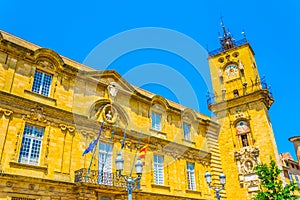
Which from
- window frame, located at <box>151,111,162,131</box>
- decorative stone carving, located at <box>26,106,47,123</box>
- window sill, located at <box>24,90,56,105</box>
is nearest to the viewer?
decorative stone carving, located at <box>26,106,47,123</box>

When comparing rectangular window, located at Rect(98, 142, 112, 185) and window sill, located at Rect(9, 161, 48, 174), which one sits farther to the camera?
rectangular window, located at Rect(98, 142, 112, 185)

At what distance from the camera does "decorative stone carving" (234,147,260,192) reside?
869 inches

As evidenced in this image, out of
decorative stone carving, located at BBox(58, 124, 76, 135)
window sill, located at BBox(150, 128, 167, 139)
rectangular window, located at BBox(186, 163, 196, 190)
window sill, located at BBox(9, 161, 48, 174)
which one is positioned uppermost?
window sill, located at BBox(150, 128, 167, 139)

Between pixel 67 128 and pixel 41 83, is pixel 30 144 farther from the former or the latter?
pixel 41 83

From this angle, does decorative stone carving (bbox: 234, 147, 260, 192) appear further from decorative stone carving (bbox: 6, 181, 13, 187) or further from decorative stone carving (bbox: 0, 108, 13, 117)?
decorative stone carving (bbox: 0, 108, 13, 117)

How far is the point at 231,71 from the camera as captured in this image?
27641 millimetres

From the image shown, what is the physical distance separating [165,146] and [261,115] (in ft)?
30.5

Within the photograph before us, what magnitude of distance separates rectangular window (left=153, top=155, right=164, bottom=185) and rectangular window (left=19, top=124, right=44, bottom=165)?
8.08m

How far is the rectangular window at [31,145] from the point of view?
13.6m

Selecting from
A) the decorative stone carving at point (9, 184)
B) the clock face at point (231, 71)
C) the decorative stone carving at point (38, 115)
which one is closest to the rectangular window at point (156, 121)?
the decorative stone carving at point (38, 115)

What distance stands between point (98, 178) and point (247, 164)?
13.4 meters

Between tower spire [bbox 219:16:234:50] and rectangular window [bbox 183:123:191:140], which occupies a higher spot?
tower spire [bbox 219:16:234:50]

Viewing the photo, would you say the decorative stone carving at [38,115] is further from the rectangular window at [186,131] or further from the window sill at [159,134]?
the rectangular window at [186,131]

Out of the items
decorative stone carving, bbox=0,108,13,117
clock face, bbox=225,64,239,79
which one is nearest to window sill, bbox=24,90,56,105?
decorative stone carving, bbox=0,108,13,117
